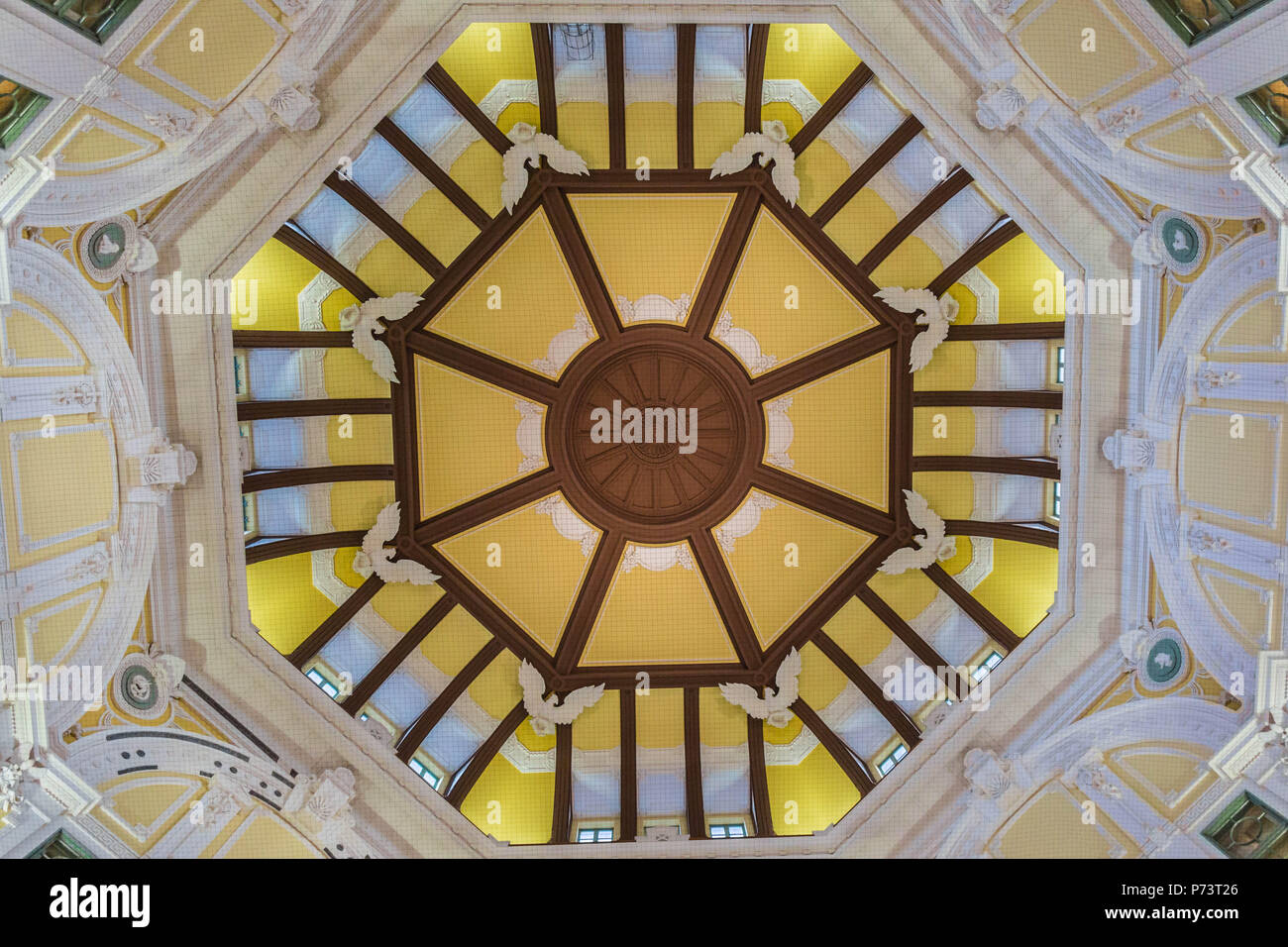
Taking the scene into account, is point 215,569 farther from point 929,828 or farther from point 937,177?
point 937,177

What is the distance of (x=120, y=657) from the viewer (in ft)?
39.1

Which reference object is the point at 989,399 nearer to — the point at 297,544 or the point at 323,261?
the point at 323,261

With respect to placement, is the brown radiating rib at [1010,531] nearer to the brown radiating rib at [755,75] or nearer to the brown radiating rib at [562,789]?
the brown radiating rib at [755,75]

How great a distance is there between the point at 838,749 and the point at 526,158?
12.6 meters

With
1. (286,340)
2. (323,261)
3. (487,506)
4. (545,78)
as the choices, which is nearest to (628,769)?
(487,506)

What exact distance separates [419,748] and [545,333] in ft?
28.0

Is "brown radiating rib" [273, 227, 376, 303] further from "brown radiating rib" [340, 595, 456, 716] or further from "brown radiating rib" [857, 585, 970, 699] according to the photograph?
"brown radiating rib" [857, 585, 970, 699]

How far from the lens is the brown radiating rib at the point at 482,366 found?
52.1ft

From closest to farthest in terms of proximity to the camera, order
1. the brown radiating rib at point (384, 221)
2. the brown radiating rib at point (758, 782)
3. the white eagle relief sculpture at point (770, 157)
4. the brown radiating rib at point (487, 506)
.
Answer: the brown radiating rib at point (384, 221) < the white eagle relief sculpture at point (770, 157) < the brown radiating rib at point (758, 782) < the brown radiating rib at point (487, 506)

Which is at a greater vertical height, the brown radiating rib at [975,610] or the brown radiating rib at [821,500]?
the brown radiating rib at [821,500]

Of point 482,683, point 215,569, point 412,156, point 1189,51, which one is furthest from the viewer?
point 482,683

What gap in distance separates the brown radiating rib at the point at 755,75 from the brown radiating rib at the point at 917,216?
10.3 ft

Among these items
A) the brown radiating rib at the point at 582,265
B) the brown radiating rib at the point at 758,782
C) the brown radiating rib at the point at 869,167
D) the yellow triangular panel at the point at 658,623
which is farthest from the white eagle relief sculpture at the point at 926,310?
the brown radiating rib at the point at 758,782

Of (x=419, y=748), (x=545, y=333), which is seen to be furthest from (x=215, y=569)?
(x=545, y=333)
